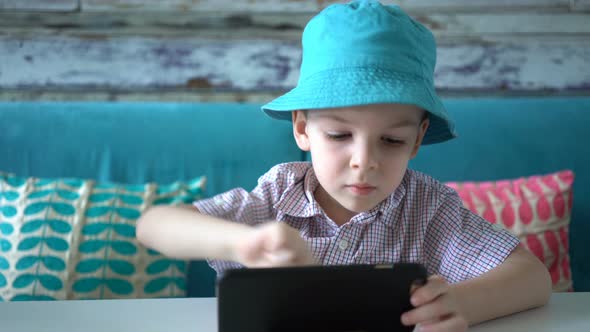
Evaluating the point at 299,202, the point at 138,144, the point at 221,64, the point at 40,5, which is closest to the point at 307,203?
the point at 299,202

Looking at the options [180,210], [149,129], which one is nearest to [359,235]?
[180,210]

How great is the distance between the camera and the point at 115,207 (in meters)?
1.66

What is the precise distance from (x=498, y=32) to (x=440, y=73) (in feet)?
0.80

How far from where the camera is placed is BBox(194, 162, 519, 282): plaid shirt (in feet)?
3.70

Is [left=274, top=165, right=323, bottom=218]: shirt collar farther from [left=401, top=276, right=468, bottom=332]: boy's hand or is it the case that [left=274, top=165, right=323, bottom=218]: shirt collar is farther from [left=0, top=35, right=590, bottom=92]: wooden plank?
[left=0, top=35, right=590, bottom=92]: wooden plank

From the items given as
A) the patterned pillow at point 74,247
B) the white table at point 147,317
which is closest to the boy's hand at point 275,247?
the white table at point 147,317

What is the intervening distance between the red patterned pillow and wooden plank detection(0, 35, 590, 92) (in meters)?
Result: 0.53

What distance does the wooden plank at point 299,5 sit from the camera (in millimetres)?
2080

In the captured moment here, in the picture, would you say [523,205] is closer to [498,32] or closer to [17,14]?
[498,32]

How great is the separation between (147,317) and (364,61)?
51cm

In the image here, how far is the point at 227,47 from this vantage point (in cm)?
210

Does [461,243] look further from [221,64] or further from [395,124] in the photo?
[221,64]

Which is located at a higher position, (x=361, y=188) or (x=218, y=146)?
(x=218, y=146)

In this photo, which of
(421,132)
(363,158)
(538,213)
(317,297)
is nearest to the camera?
(317,297)
